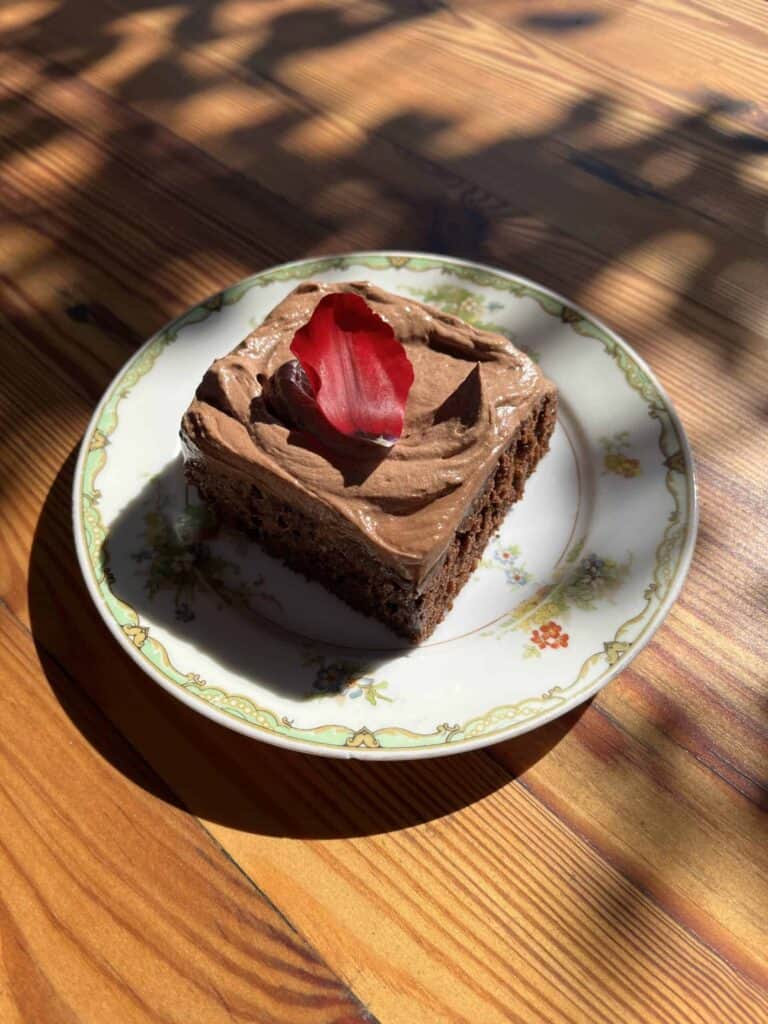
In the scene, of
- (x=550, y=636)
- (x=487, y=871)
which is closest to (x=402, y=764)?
(x=487, y=871)

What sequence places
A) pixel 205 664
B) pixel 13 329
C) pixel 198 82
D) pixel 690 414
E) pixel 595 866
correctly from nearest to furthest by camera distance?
pixel 595 866 → pixel 205 664 → pixel 690 414 → pixel 13 329 → pixel 198 82

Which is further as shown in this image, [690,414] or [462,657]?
[690,414]

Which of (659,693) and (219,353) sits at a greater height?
(219,353)

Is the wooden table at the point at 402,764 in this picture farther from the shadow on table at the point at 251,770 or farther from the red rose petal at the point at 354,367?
the red rose petal at the point at 354,367

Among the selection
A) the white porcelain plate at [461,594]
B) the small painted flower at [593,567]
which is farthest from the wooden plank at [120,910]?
the small painted flower at [593,567]

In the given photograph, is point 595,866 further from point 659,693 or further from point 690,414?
point 690,414

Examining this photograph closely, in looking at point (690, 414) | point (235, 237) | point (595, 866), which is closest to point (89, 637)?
point (595, 866)

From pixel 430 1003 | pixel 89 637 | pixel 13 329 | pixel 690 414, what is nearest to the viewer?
pixel 430 1003
